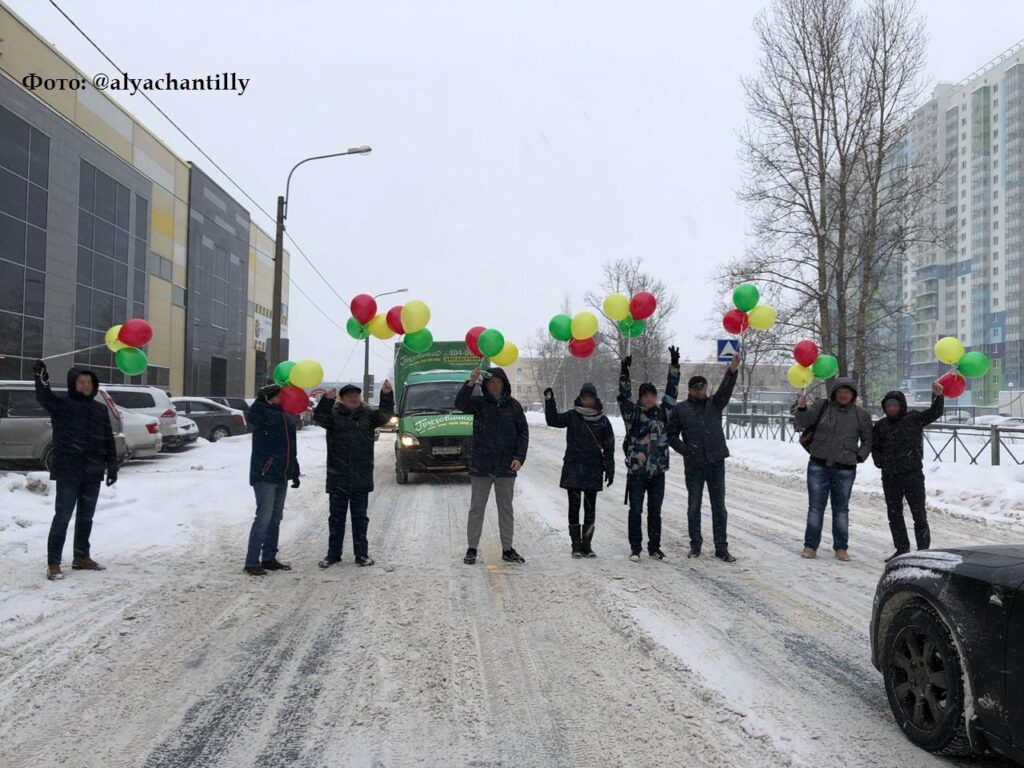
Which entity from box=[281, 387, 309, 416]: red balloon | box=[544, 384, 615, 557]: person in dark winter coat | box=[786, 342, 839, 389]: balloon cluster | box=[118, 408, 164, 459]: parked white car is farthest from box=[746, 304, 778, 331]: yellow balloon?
box=[118, 408, 164, 459]: parked white car

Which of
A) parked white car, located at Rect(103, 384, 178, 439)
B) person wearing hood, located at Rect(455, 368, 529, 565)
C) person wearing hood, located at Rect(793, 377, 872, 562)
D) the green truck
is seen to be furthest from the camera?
parked white car, located at Rect(103, 384, 178, 439)

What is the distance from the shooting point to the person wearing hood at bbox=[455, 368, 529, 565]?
23.3 feet

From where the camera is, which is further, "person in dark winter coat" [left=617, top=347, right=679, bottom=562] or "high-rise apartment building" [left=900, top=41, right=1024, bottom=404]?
"high-rise apartment building" [left=900, top=41, right=1024, bottom=404]

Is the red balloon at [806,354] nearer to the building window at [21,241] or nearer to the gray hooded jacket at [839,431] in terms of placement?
the gray hooded jacket at [839,431]

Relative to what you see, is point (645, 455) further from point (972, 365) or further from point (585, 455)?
point (972, 365)

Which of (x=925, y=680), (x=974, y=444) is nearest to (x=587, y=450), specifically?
(x=925, y=680)

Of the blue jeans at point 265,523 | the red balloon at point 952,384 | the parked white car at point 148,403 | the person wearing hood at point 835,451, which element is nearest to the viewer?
the blue jeans at point 265,523

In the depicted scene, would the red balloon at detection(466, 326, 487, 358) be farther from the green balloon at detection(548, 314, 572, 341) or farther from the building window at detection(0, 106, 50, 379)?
the building window at detection(0, 106, 50, 379)

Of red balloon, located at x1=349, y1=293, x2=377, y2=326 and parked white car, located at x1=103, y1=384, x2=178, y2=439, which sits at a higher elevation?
red balloon, located at x1=349, y1=293, x2=377, y2=326

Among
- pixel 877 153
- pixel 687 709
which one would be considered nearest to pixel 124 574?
pixel 687 709

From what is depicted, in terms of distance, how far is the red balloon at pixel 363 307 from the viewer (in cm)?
737

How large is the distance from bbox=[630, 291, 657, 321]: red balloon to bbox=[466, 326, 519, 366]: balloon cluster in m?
1.33

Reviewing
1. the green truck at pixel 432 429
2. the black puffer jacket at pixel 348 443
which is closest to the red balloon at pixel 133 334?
the black puffer jacket at pixel 348 443

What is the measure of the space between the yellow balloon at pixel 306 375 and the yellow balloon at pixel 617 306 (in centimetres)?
303
